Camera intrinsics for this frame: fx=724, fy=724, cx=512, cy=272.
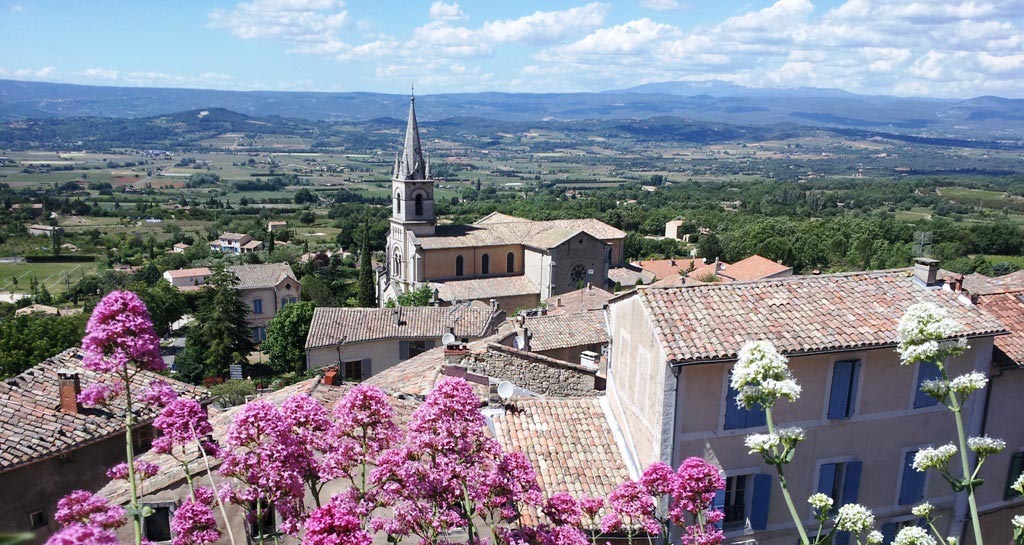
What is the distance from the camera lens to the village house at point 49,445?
1202 cm

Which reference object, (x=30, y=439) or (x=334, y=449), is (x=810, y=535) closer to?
(x=334, y=449)

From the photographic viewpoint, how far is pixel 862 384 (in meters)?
12.4

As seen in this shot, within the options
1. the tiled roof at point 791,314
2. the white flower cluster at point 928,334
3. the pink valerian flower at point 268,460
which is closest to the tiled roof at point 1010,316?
the tiled roof at point 791,314

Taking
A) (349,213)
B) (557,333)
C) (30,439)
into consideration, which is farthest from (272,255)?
(30,439)

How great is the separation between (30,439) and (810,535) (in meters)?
13.7

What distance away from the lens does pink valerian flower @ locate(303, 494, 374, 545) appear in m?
4.58

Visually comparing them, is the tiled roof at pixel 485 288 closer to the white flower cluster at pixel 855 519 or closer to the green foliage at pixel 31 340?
the green foliage at pixel 31 340

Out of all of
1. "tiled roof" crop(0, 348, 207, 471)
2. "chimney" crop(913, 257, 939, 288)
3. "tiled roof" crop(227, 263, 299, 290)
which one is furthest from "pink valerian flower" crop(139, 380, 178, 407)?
"tiled roof" crop(227, 263, 299, 290)

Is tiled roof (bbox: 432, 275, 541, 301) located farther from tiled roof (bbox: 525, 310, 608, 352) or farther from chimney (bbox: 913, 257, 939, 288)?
chimney (bbox: 913, 257, 939, 288)

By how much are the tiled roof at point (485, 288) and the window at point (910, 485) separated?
37.3 metres

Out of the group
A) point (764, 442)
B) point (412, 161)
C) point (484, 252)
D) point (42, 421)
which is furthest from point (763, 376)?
point (412, 161)

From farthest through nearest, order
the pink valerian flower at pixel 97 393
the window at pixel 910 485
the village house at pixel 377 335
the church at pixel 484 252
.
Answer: the church at pixel 484 252 < the village house at pixel 377 335 < the window at pixel 910 485 < the pink valerian flower at pixel 97 393

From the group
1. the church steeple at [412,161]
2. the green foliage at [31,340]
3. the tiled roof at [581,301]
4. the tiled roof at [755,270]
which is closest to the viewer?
the green foliage at [31,340]

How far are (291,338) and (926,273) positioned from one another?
111 ft
